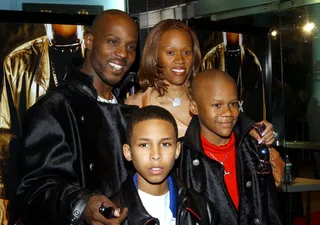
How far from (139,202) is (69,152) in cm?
42

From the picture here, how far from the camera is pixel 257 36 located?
548 cm

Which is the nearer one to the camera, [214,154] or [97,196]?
[97,196]

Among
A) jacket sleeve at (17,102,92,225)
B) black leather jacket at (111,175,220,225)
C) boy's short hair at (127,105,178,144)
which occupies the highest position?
boy's short hair at (127,105,178,144)

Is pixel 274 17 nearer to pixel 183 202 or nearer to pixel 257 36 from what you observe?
pixel 257 36

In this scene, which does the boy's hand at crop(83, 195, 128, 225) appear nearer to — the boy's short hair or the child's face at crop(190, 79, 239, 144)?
the boy's short hair

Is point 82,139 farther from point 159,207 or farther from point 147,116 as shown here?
point 159,207

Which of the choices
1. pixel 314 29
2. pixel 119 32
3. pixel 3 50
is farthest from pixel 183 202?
pixel 314 29

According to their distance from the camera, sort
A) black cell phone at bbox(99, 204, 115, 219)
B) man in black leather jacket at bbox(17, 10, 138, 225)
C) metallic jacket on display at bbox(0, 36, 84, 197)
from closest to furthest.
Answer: black cell phone at bbox(99, 204, 115, 219), man in black leather jacket at bbox(17, 10, 138, 225), metallic jacket on display at bbox(0, 36, 84, 197)

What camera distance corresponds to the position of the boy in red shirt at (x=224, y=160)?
9.86ft

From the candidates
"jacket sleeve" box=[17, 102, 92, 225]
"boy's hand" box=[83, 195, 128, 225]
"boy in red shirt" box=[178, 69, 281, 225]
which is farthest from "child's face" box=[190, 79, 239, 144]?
"boy's hand" box=[83, 195, 128, 225]

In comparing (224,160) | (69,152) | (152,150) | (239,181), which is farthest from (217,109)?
(69,152)

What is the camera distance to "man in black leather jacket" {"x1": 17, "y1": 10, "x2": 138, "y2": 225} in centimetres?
245

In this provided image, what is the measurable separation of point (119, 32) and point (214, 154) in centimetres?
87

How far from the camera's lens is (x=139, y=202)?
2.58 metres
